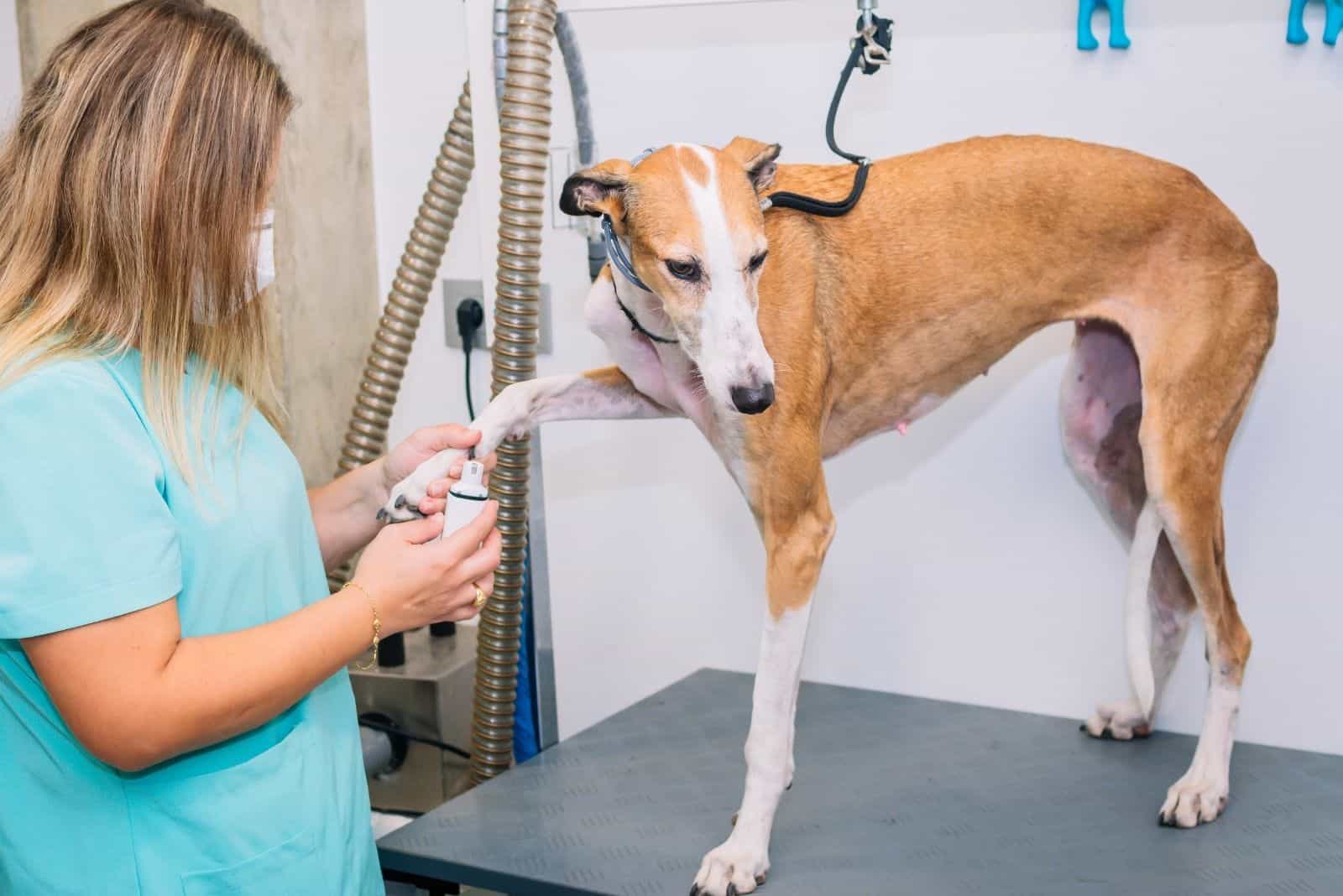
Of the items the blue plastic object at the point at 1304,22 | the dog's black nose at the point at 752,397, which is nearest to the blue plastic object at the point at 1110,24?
the blue plastic object at the point at 1304,22

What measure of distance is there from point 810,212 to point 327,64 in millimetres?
1433

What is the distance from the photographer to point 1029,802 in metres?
1.86

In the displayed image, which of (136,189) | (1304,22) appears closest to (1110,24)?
(1304,22)

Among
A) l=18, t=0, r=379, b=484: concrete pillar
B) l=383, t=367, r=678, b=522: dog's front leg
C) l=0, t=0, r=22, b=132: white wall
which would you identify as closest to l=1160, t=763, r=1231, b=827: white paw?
l=383, t=367, r=678, b=522: dog's front leg

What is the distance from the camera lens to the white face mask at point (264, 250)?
1227 millimetres

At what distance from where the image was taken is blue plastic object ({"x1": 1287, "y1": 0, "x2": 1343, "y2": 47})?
1903 millimetres

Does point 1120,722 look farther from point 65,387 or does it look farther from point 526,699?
point 65,387

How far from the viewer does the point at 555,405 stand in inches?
64.1

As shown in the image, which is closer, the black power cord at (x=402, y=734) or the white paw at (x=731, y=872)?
the white paw at (x=731, y=872)

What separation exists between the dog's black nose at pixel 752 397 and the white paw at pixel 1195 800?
94cm

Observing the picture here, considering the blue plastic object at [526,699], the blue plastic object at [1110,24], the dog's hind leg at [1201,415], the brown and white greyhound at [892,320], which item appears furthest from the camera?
the blue plastic object at [526,699]

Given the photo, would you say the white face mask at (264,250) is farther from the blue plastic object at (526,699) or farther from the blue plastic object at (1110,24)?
the blue plastic object at (1110,24)

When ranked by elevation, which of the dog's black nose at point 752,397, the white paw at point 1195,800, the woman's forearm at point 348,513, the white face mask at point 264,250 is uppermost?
the white face mask at point 264,250

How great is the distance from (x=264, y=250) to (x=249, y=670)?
43 centimetres
